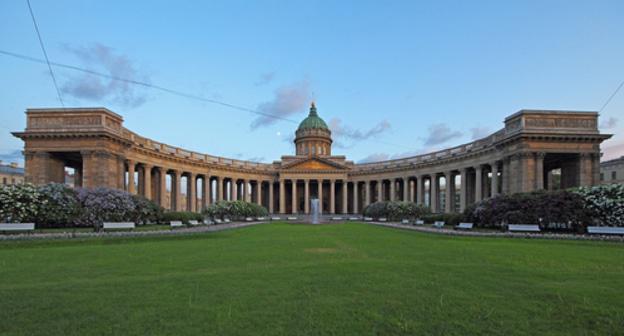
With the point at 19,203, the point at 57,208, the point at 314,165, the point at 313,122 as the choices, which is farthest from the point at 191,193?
the point at 313,122

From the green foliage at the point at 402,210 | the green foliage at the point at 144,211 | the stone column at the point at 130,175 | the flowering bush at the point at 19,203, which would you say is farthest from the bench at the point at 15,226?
the green foliage at the point at 402,210

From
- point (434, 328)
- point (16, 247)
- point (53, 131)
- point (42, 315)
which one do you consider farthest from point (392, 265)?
point (53, 131)

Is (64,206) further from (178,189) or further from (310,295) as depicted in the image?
(178,189)

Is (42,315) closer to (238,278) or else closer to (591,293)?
(238,278)

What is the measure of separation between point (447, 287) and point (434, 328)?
258 cm

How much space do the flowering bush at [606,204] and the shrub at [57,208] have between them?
33.6 metres

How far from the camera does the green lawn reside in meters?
5.18

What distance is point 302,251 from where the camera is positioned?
43.9 ft

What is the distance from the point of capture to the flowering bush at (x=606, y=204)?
20625 millimetres

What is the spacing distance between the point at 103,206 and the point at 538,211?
29.6m

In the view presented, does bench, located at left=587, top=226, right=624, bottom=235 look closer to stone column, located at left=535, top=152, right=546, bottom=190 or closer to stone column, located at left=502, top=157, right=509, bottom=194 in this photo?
stone column, located at left=535, top=152, right=546, bottom=190

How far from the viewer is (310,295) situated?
267 inches

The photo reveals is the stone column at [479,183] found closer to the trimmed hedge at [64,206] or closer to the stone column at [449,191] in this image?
the stone column at [449,191]

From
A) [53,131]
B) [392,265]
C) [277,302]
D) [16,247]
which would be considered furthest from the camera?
[53,131]
